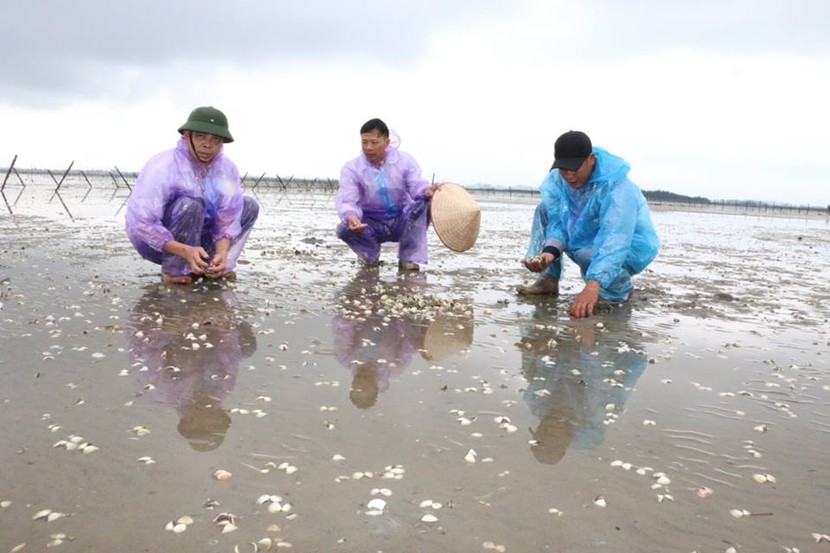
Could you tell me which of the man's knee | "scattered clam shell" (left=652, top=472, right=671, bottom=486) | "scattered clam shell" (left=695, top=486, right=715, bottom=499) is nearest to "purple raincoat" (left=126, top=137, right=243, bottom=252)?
the man's knee

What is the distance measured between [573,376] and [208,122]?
13.0ft

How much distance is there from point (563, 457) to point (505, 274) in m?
5.53

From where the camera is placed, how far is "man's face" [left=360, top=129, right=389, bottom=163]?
24.7 feet

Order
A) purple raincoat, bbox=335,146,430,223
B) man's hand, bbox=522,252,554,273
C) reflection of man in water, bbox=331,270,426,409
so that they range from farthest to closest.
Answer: purple raincoat, bbox=335,146,430,223 < man's hand, bbox=522,252,554,273 < reflection of man in water, bbox=331,270,426,409

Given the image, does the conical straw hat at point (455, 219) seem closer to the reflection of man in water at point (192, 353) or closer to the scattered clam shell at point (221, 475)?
the reflection of man in water at point (192, 353)

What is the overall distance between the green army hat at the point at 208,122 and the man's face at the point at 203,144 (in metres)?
0.08

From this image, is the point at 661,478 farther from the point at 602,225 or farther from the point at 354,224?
the point at 354,224

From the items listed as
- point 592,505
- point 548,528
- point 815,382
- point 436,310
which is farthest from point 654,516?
point 436,310

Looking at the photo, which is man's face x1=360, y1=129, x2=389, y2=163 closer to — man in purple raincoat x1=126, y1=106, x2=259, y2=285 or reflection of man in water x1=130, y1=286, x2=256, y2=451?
man in purple raincoat x1=126, y1=106, x2=259, y2=285

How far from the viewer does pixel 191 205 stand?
6.07 m

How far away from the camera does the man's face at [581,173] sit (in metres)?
5.46

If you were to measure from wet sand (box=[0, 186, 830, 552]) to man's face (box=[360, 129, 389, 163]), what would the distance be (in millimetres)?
2337

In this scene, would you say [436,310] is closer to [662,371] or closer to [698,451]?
[662,371]

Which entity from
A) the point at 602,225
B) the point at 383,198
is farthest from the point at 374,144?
the point at 602,225
